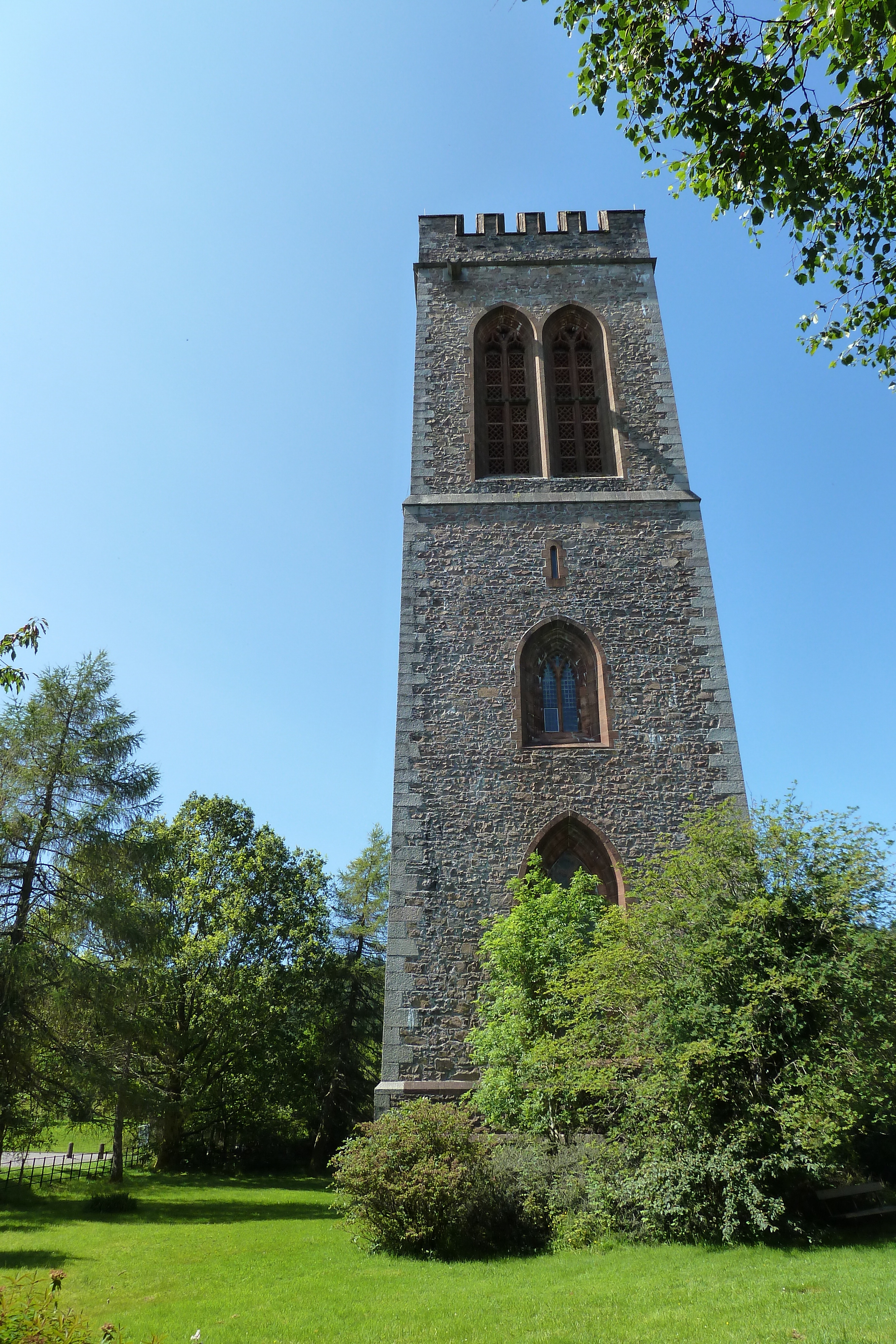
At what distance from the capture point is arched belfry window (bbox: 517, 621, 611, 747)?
46.0 ft

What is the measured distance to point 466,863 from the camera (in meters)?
12.9

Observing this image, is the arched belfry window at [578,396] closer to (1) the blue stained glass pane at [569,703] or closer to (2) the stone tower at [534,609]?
(2) the stone tower at [534,609]

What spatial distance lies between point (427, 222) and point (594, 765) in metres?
13.5

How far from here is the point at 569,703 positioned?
47.3 ft

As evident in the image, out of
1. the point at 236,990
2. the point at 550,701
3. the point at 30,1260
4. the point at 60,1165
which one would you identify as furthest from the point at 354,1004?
the point at 30,1260

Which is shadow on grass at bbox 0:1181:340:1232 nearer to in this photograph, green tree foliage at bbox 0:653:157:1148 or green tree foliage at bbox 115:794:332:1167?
green tree foliage at bbox 0:653:157:1148

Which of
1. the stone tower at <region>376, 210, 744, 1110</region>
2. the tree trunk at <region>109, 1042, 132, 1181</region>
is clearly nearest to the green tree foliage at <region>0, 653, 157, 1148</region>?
the tree trunk at <region>109, 1042, 132, 1181</region>

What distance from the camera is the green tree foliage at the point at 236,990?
2059cm

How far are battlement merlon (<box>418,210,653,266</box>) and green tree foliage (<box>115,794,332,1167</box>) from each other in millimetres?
15659

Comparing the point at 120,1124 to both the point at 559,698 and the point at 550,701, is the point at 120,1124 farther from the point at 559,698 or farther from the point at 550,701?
the point at 559,698

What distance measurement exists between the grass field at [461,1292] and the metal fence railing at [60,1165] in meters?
4.54

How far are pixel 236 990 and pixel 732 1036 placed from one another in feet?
52.7

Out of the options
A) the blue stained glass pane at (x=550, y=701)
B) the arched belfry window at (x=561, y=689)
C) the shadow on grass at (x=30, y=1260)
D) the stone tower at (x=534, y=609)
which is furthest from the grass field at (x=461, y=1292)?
the blue stained glass pane at (x=550, y=701)

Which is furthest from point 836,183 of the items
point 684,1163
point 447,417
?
point 447,417
